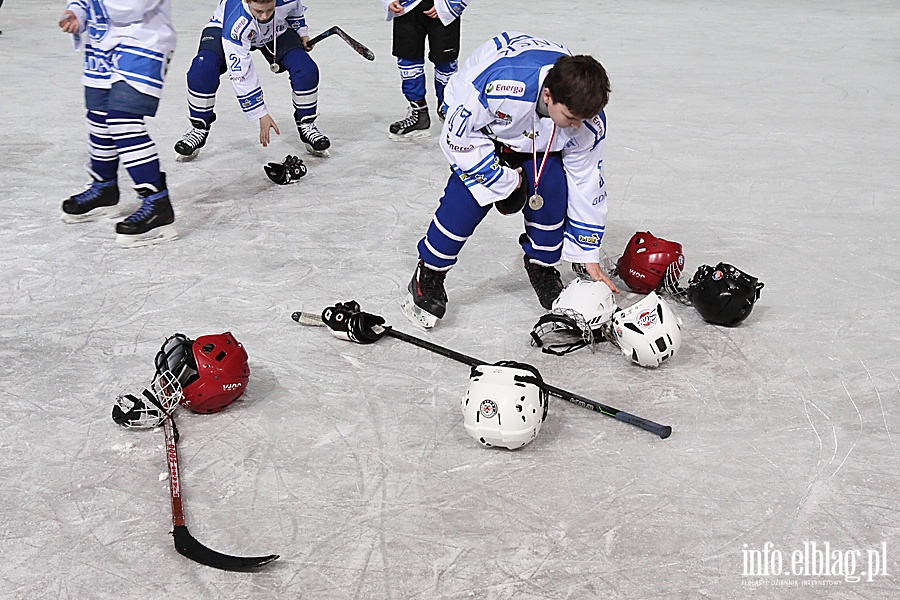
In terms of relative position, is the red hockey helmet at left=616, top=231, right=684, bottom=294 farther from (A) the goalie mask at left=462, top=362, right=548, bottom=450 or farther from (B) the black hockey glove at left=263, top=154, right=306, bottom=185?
(B) the black hockey glove at left=263, top=154, right=306, bottom=185

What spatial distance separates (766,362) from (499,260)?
107cm

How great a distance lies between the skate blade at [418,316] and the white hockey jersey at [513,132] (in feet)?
1.30

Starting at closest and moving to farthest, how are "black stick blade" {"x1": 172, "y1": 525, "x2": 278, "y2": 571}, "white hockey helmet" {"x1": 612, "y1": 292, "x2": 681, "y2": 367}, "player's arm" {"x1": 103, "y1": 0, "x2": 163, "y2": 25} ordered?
1. "black stick blade" {"x1": 172, "y1": 525, "x2": 278, "y2": 571}
2. "white hockey helmet" {"x1": 612, "y1": 292, "x2": 681, "y2": 367}
3. "player's arm" {"x1": 103, "y1": 0, "x2": 163, "y2": 25}

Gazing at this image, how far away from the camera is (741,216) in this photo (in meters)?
3.80

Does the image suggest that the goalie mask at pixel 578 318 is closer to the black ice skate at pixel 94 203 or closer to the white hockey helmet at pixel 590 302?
the white hockey helmet at pixel 590 302

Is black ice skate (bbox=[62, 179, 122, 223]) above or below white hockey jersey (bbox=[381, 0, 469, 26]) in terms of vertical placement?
below

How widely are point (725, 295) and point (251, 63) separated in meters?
2.31

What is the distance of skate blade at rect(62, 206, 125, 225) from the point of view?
3627mm

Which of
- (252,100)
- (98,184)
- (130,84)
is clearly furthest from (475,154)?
(98,184)

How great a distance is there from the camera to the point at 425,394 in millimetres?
2541

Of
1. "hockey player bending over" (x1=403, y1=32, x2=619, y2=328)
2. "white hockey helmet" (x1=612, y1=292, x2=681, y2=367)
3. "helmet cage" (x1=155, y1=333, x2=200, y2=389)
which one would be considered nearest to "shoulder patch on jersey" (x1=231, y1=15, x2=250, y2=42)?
"hockey player bending over" (x1=403, y1=32, x2=619, y2=328)

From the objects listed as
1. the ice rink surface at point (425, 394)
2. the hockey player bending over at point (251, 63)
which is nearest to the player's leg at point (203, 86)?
the hockey player bending over at point (251, 63)

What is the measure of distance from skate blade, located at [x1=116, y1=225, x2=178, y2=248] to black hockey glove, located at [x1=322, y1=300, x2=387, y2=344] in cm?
100

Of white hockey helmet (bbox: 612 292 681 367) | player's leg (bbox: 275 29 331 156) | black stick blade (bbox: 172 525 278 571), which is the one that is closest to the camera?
black stick blade (bbox: 172 525 278 571)
